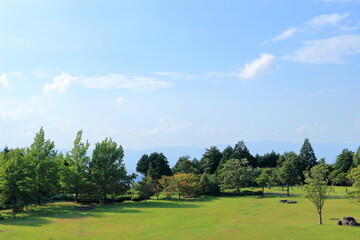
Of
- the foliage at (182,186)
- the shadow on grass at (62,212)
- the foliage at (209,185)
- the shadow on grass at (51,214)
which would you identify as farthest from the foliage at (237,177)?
the shadow on grass at (51,214)

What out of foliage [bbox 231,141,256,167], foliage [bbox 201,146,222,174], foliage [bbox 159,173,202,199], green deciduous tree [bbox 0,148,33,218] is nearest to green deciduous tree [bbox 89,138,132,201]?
foliage [bbox 159,173,202,199]

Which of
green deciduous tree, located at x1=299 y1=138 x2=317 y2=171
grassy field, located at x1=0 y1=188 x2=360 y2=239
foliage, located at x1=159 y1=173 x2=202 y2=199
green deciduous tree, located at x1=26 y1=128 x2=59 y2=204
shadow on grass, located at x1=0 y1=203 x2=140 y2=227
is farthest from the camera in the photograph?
green deciduous tree, located at x1=299 y1=138 x2=317 y2=171

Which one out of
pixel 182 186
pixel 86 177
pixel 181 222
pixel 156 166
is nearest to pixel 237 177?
pixel 182 186

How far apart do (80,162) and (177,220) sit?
31423mm

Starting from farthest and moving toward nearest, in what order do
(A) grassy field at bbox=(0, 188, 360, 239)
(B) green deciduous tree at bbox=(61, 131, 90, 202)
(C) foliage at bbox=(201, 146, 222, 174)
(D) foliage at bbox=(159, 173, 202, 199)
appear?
1. (C) foliage at bbox=(201, 146, 222, 174)
2. (D) foliage at bbox=(159, 173, 202, 199)
3. (B) green deciduous tree at bbox=(61, 131, 90, 202)
4. (A) grassy field at bbox=(0, 188, 360, 239)

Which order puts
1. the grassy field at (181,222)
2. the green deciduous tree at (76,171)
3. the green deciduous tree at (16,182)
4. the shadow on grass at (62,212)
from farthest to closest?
the green deciduous tree at (76,171)
the green deciduous tree at (16,182)
the shadow on grass at (62,212)
the grassy field at (181,222)

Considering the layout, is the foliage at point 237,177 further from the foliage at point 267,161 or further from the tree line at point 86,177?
the foliage at point 267,161

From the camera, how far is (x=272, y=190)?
309 ft

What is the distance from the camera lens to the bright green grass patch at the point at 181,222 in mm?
37969

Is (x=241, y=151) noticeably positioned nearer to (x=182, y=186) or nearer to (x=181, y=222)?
(x=182, y=186)

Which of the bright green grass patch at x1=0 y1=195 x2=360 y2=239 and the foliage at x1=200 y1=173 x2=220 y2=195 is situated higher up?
the foliage at x1=200 y1=173 x2=220 y2=195

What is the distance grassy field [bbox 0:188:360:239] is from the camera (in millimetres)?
37938

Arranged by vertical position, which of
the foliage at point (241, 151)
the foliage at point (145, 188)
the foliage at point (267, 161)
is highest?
the foliage at point (241, 151)

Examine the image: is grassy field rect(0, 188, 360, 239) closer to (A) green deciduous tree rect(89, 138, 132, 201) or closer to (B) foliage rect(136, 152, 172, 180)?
(A) green deciduous tree rect(89, 138, 132, 201)
